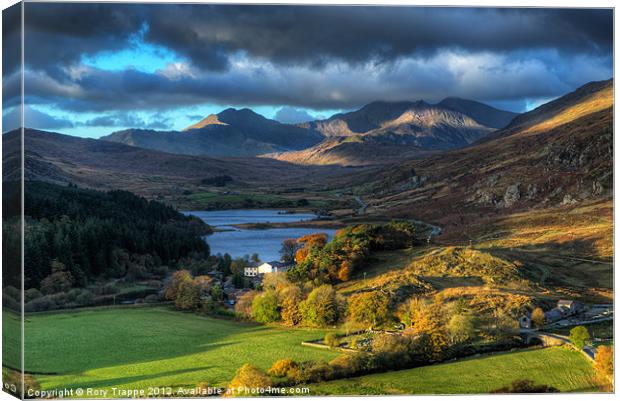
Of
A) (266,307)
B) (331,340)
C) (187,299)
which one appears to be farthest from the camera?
(187,299)

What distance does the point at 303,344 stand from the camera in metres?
11.7

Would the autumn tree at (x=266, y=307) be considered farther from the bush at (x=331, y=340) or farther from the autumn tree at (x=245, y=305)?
the bush at (x=331, y=340)

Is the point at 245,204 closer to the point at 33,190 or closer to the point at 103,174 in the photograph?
the point at 103,174

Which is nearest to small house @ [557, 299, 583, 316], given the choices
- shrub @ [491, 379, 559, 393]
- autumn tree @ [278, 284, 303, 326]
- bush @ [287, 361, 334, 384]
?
shrub @ [491, 379, 559, 393]

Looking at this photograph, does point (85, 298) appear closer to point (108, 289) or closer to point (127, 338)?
point (108, 289)

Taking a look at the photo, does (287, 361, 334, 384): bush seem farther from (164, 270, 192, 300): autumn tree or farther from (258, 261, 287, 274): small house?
(164, 270, 192, 300): autumn tree

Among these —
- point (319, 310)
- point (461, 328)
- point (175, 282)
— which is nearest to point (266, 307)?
point (319, 310)

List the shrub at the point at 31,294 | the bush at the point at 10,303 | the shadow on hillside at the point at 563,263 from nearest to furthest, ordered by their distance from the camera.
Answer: the bush at the point at 10,303 < the shrub at the point at 31,294 < the shadow on hillside at the point at 563,263

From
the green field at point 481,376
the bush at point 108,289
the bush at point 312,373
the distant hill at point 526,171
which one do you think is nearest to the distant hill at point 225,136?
the distant hill at point 526,171

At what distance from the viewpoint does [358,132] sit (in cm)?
1566

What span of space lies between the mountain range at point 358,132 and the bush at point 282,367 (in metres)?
5.12

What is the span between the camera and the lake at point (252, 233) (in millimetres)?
13594

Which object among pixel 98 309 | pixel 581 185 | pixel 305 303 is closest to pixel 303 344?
pixel 305 303

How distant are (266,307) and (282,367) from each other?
1.37 m
